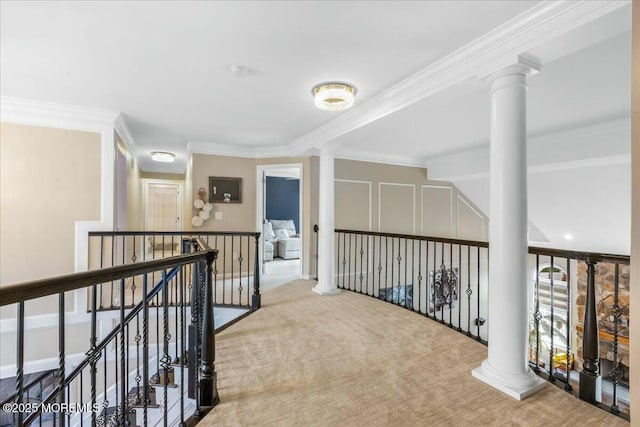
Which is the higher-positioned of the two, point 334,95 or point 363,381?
point 334,95

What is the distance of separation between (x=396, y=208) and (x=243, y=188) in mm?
3232

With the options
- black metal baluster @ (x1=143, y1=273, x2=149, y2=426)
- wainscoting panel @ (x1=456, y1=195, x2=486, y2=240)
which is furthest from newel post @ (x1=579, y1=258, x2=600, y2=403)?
wainscoting panel @ (x1=456, y1=195, x2=486, y2=240)

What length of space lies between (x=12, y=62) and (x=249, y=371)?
333 cm

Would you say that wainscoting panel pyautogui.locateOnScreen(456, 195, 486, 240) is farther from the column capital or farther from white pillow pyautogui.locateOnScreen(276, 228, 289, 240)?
the column capital

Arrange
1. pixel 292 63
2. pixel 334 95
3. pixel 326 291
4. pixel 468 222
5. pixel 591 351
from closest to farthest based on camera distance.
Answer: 1. pixel 591 351
2. pixel 292 63
3. pixel 334 95
4. pixel 326 291
5. pixel 468 222

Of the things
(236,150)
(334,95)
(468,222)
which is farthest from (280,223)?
(334,95)

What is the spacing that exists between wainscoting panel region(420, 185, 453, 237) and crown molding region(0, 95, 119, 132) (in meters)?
6.02

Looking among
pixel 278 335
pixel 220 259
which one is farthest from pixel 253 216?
pixel 278 335

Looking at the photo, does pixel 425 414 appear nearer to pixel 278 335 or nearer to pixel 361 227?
pixel 278 335

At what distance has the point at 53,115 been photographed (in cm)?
374

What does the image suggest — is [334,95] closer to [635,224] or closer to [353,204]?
[635,224]

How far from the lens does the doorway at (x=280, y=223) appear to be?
5.80 m

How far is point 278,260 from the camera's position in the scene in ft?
→ 25.8

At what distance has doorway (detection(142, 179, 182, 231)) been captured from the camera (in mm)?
8664
